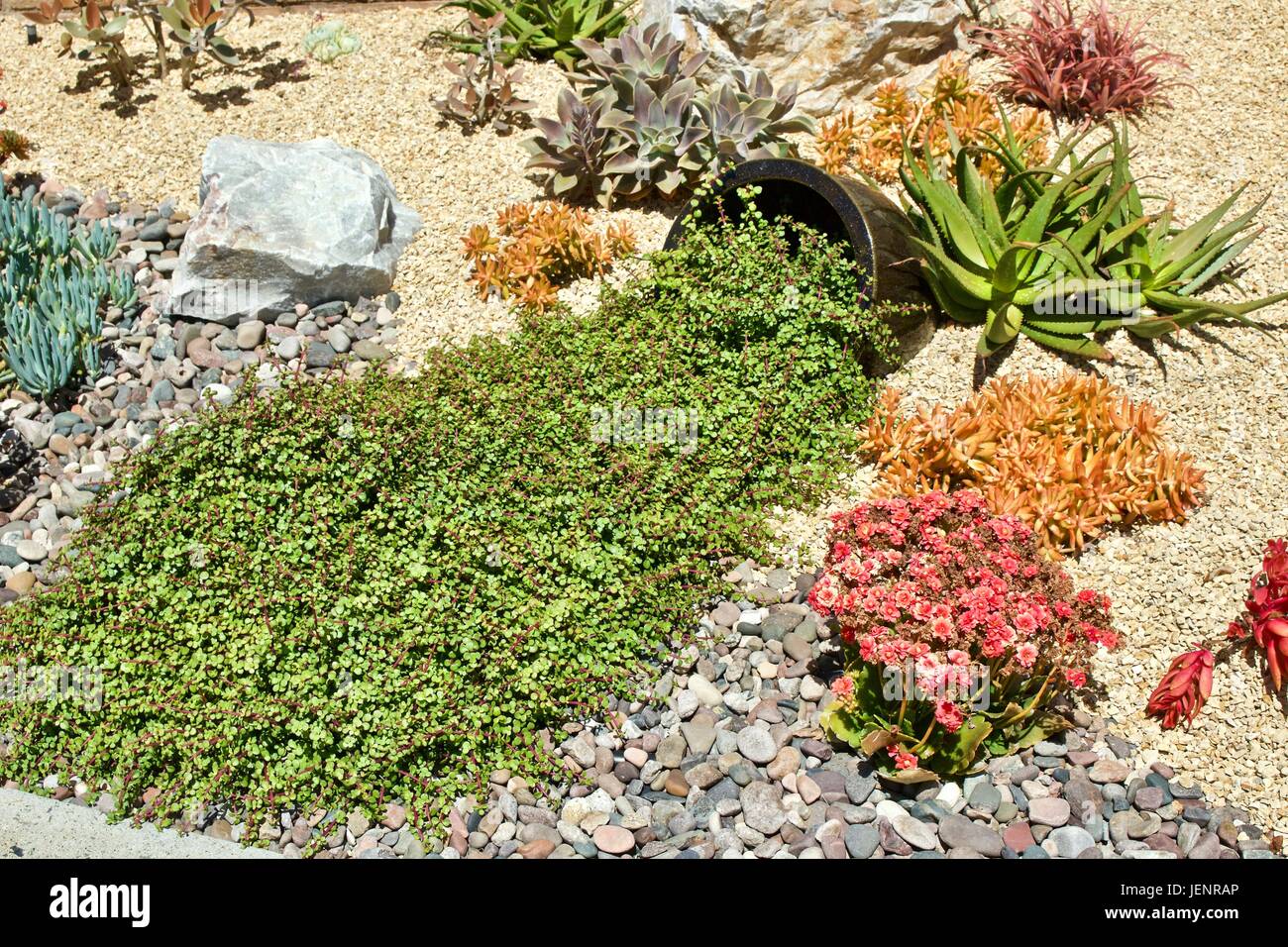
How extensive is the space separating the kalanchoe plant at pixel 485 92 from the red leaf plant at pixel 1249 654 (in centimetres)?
504

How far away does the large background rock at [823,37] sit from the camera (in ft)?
21.0

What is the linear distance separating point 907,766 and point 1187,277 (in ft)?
9.45

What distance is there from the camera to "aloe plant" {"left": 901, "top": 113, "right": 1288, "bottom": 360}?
194 inches

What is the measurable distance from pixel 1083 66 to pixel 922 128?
3.01 ft

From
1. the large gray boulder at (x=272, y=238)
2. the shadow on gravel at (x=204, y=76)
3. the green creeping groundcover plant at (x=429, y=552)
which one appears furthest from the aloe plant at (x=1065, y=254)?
the shadow on gravel at (x=204, y=76)

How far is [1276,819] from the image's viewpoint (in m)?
3.58

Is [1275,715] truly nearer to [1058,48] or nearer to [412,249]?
[1058,48]

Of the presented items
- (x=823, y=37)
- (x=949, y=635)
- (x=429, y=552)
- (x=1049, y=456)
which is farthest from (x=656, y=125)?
(x=949, y=635)

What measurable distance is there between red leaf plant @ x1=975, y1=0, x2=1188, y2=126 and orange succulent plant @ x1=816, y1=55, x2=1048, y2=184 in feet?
0.61

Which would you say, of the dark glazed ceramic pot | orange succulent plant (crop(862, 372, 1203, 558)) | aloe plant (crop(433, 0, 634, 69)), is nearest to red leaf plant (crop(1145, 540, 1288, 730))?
orange succulent plant (crop(862, 372, 1203, 558))

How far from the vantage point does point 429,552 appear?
167 inches

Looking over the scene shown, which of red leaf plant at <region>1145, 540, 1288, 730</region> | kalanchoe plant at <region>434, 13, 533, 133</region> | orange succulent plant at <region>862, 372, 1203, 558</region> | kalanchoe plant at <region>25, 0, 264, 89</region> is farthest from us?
kalanchoe plant at <region>25, 0, 264, 89</region>

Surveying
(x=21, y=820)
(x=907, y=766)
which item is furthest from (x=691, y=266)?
(x=21, y=820)

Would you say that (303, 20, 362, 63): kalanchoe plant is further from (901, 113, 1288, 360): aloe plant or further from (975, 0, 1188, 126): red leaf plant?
Answer: (901, 113, 1288, 360): aloe plant
